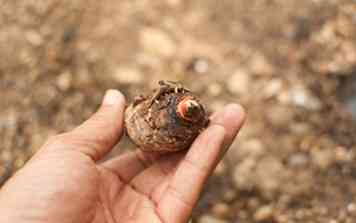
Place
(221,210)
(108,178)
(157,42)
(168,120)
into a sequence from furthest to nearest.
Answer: (157,42)
(221,210)
(108,178)
(168,120)

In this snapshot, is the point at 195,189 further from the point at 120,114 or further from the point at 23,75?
the point at 23,75

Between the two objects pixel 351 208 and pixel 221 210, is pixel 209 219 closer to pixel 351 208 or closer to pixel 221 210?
pixel 221 210

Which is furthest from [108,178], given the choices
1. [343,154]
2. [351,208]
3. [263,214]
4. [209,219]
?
[343,154]

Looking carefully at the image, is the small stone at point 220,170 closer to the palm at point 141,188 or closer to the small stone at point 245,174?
the small stone at point 245,174

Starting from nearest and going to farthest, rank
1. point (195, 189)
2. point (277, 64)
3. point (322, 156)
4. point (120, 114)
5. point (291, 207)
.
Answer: point (195, 189)
point (120, 114)
point (291, 207)
point (322, 156)
point (277, 64)

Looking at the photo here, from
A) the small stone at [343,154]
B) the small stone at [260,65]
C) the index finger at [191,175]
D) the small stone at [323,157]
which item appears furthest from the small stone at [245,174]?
the index finger at [191,175]

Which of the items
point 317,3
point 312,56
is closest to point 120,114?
point 312,56
